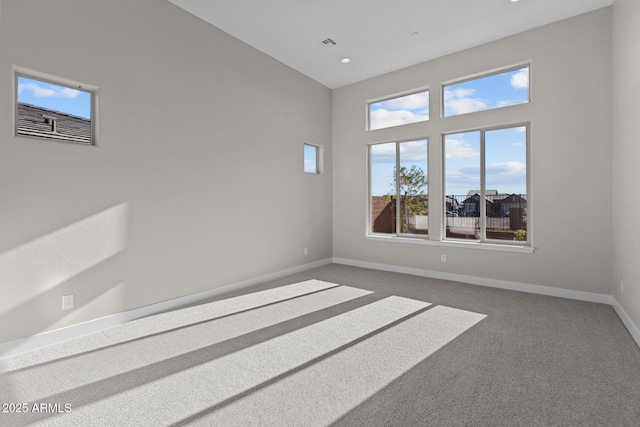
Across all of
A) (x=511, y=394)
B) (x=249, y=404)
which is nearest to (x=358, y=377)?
(x=249, y=404)

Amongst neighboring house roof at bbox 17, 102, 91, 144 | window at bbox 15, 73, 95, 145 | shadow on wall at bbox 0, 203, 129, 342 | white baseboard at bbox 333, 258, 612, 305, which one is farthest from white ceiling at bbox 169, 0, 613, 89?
white baseboard at bbox 333, 258, 612, 305

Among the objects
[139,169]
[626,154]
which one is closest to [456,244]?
[626,154]

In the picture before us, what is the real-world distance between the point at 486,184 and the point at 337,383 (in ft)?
12.6

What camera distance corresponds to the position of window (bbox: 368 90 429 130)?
16.8ft

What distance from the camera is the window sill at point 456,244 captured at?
13.8 feet

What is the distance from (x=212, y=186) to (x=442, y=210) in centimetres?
355

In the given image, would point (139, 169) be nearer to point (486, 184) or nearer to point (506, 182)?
point (486, 184)

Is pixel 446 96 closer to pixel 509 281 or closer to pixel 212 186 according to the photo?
pixel 509 281

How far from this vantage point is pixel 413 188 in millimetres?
5301

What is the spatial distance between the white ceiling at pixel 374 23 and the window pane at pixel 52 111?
1.65 metres

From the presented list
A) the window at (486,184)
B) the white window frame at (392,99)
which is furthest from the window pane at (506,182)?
the white window frame at (392,99)

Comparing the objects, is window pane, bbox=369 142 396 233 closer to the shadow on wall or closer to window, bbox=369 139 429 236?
window, bbox=369 139 429 236

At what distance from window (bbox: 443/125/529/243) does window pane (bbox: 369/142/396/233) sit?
0.96m

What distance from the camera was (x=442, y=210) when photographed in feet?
16.2
